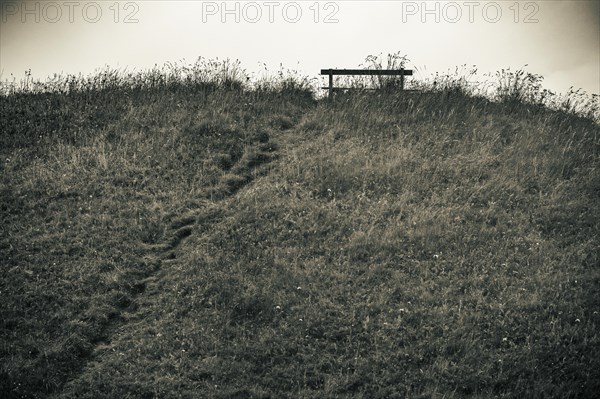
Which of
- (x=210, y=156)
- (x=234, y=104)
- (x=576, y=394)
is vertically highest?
(x=234, y=104)

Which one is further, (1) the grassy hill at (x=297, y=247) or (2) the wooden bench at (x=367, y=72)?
(2) the wooden bench at (x=367, y=72)

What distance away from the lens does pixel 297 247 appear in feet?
45.1

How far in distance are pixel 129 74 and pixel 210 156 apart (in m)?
7.04

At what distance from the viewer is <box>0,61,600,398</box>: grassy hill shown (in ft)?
35.0

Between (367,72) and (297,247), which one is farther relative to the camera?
(367,72)

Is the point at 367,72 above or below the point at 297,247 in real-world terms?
above

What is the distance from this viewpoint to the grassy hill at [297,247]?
35.0ft

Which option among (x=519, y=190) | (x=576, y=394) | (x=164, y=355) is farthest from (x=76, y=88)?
(x=576, y=394)

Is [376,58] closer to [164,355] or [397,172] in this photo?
[397,172]

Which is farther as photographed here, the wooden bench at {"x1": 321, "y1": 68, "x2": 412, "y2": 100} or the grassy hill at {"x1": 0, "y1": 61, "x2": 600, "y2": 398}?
the wooden bench at {"x1": 321, "y1": 68, "x2": 412, "y2": 100}

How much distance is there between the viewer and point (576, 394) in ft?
32.6

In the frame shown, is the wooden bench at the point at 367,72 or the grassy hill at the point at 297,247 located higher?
the wooden bench at the point at 367,72

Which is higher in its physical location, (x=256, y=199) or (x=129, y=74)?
(x=129, y=74)

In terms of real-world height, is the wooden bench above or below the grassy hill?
above
